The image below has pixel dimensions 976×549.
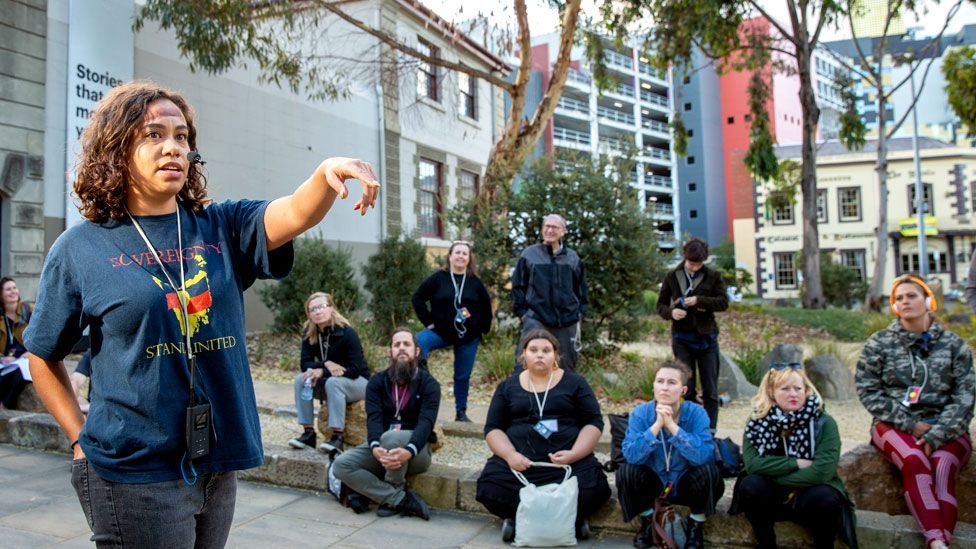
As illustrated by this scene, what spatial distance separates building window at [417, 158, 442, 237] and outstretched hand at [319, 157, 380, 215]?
1731cm

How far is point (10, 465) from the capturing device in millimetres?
5711

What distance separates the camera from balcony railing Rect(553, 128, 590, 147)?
49844 mm

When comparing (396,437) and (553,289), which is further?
(553,289)

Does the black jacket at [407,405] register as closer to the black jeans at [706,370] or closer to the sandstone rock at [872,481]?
the black jeans at [706,370]

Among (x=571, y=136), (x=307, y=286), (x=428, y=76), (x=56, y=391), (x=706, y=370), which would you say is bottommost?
(x=706, y=370)

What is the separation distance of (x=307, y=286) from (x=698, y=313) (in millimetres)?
7629

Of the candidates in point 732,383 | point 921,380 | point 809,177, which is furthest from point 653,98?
point 921,380

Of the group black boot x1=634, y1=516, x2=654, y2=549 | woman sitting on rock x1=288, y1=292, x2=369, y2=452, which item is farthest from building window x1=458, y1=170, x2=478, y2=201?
black boot x1=634, y1=516, x2=654, y2=549

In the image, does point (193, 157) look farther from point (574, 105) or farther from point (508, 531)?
point (574, 105)

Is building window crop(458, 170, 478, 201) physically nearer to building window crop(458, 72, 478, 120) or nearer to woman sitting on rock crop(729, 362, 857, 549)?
building window crop(458, 72, 478, 120)

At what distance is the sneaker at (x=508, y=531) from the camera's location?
4.35 m

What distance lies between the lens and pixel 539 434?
4.71 m

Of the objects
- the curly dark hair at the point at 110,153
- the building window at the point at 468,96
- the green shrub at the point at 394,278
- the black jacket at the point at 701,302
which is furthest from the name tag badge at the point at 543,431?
the building window at the point at 468,96

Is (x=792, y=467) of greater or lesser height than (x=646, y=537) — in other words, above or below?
above
